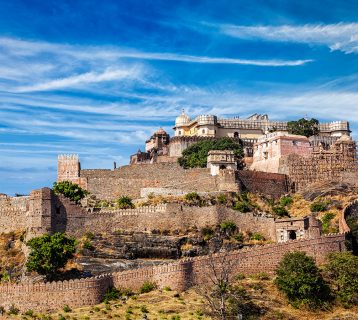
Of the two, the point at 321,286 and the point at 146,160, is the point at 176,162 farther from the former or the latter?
the point at 321,286

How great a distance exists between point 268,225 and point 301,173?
1617cm

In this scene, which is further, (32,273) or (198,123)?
(198,123)

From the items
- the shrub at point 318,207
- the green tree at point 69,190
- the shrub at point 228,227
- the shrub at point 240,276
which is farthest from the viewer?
the green tree at point 69,190

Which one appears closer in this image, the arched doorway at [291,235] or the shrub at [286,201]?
the arched doorway at [291,235]

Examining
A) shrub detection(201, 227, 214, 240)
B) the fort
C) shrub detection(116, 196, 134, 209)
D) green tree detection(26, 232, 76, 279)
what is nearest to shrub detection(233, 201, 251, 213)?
the fort

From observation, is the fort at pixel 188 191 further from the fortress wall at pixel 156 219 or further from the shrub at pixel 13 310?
the shrub at pixel 13 310

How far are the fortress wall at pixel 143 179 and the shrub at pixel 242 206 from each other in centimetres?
443

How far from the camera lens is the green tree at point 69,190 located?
7669cm

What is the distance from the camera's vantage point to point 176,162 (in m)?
90.2

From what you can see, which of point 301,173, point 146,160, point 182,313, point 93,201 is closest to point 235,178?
point 301,173

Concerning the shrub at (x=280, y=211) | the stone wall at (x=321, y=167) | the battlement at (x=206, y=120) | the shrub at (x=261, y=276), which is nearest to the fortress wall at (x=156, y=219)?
the shrub at (x=280, y=211)

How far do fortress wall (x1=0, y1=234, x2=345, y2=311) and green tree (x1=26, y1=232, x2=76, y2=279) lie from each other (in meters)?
6.13

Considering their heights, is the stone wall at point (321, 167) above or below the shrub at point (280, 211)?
above

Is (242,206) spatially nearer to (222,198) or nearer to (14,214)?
(222,198)
